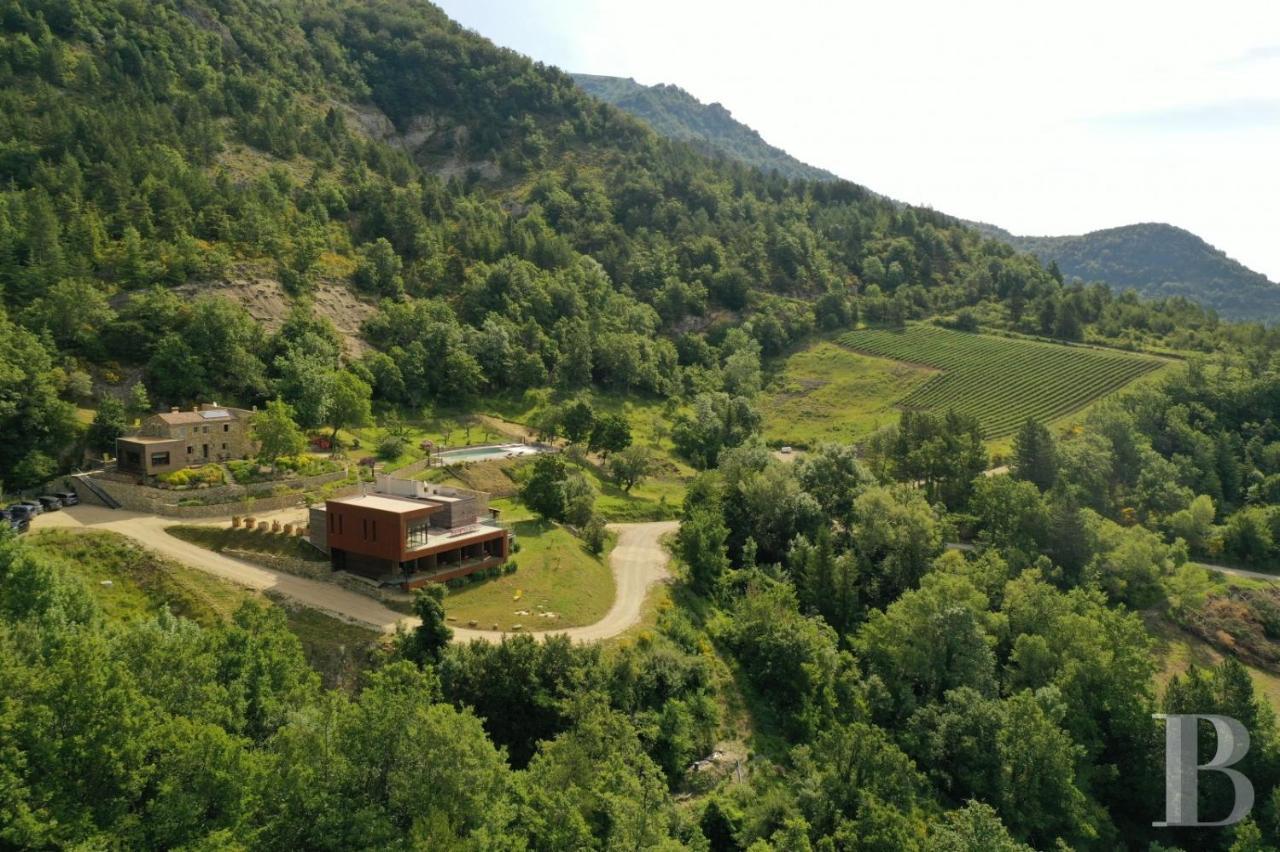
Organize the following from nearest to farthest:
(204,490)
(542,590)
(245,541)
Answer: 1. (245,541)
2. (542,590)
3. (204,490)

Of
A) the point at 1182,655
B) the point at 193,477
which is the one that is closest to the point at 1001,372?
the point at 1182,655

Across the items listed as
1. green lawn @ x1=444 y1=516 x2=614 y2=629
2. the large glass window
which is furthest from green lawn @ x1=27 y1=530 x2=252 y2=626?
green lawn @ x1=444 y1=516 x2=614 y2=629

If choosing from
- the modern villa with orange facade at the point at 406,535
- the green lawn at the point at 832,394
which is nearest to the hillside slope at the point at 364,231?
the green lawn at the point at 832,394

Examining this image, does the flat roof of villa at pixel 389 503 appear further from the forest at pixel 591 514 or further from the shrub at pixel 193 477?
the shrub at pixel 193 477

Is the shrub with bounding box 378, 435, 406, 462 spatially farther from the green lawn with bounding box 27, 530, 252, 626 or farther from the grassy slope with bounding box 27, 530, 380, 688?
the grassy slope with bounding box 27, 530, 380, 688

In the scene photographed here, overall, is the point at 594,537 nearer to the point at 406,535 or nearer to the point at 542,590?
the point at 542,590

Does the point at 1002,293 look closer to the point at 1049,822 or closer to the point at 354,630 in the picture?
the point at 1049,822
